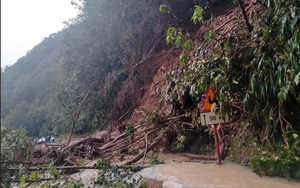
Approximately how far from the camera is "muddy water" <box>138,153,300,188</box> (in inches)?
158

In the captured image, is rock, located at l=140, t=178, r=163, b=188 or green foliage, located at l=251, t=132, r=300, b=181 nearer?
green foliage, located at l=251, t=132, r=300, b=181

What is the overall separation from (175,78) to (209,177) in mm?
3481

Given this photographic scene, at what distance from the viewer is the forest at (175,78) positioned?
4.59 metres

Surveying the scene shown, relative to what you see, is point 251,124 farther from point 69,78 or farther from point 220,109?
point 69,78

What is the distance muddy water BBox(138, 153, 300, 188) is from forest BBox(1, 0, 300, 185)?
9.0 inches

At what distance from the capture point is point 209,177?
14.8 feet

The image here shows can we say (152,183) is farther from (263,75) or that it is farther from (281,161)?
(263,75)

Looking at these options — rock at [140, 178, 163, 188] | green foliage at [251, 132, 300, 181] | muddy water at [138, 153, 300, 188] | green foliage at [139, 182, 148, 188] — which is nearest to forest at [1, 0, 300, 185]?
green foliage at [251, 132, 300, 181]

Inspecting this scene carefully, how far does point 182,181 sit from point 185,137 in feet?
8.97

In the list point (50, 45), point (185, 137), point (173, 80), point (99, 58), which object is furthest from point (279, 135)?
point (50, 45)

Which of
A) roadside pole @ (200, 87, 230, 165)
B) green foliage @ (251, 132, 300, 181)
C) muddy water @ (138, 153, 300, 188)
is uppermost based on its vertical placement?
roadside pole @ (200, 87, 230, 165)

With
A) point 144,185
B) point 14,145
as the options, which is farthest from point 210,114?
point 14,145

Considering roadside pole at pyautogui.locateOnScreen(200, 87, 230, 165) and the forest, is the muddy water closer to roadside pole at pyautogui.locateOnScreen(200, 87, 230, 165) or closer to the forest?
the forest

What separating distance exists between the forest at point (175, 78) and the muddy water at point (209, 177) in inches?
9.0
